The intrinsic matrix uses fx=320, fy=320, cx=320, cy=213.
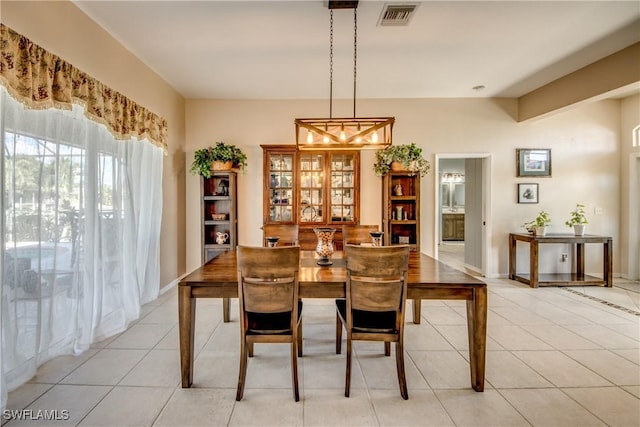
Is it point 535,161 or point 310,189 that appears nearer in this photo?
point 310,189

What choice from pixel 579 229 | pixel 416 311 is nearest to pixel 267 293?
pixel 416 311

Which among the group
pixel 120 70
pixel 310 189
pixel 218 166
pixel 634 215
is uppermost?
pixel 120 70

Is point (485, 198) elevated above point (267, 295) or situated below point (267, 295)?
above

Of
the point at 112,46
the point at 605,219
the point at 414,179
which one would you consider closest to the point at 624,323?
the point at 605,219

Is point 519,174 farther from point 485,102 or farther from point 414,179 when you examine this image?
point 414,179

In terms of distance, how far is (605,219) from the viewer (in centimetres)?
505

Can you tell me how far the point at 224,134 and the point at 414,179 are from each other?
303cm

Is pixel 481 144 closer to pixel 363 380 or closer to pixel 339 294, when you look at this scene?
pixel 339 294

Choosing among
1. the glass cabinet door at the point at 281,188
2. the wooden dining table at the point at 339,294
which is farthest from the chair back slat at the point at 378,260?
the glass cabinet door at the point at 281,188

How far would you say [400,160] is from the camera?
462 cm

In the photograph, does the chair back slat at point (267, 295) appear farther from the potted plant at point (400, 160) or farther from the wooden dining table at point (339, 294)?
the potted plant at point (400, 160)

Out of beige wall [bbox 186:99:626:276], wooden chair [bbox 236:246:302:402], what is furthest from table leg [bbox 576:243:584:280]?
wooden chair [bbox 236:246:302:402]

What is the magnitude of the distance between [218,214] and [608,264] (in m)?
5.73

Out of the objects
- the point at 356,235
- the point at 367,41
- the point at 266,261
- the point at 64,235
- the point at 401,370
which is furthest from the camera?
the point at 356,235
